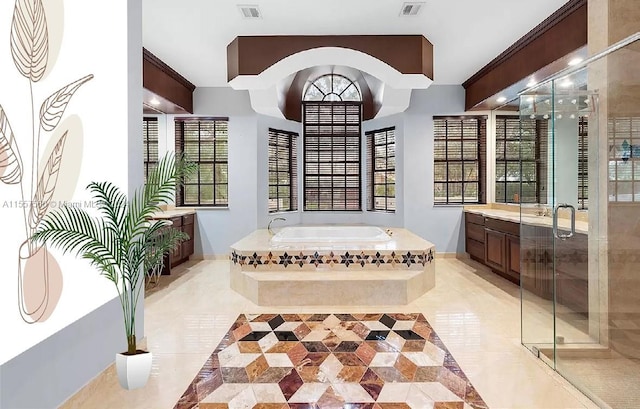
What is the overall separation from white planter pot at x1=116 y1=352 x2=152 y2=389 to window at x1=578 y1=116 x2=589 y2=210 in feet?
10.4

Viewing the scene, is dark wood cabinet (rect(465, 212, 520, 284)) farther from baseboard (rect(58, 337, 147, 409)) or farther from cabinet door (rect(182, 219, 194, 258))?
cabinet door (rect(182, 219, 194, 258))

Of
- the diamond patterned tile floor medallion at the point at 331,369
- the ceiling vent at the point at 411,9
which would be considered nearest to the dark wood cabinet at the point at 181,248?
the diamond patterned tile floor medallion at the point at 331,369

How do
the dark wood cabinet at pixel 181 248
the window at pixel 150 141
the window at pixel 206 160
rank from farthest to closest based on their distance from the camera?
the window at pixel 206 160
the window at pixel 150 141
the dark wood cabinet at pixel 181 248

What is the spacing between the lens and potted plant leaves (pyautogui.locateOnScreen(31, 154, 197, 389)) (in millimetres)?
1835

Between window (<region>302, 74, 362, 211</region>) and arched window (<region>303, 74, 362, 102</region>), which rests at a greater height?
arched window (<region>303, 74, 362, 102</region>)

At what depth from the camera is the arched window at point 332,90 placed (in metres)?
6.40

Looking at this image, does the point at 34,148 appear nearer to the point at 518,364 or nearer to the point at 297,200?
the point at 518,364

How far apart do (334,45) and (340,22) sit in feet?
1.06

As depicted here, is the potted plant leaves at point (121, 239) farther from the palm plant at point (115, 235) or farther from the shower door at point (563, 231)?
the shower door at point (563, 231)

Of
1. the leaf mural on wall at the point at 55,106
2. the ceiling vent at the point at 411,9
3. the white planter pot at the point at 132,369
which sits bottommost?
the white planter pot at the point at 132,369

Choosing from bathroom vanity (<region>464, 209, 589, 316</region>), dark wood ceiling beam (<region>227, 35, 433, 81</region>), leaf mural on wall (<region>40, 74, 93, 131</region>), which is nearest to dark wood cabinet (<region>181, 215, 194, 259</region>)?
dark wood ceiling beam (<region>227, 35, 433, 81</region>)

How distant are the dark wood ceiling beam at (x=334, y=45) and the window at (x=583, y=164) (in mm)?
1726

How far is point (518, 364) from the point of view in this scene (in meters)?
2.41

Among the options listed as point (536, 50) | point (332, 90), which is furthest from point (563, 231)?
point (332, 90)
